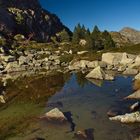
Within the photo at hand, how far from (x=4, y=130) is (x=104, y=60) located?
58.5 meters

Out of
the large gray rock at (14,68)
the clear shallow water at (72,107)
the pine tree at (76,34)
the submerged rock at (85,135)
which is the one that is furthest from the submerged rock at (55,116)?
the pine tree at (76,34)

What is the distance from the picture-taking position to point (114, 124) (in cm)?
2725

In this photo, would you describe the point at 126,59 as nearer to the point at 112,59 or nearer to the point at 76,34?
the point at 112,59

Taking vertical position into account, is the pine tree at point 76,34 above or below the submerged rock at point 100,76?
above

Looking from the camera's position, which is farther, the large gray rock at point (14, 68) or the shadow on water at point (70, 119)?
the large gray rock at point (14, 68)

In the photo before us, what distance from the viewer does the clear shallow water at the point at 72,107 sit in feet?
84.6

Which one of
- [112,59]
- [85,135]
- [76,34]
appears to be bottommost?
[85,135]

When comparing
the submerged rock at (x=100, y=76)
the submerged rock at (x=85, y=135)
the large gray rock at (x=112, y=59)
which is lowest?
the submerged rock at (x=85, y=135)

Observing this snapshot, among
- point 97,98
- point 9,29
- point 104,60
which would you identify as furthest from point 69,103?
point 9,29

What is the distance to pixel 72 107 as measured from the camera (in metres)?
35.5

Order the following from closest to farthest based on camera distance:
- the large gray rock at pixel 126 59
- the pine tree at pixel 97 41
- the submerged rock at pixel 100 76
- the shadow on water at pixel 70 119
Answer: the shadow on water at pixel 70 119 → the submerged rock at pixel 100 76 → the large gray rock at pixel 126 59 → the pine tree at pixel 97 41

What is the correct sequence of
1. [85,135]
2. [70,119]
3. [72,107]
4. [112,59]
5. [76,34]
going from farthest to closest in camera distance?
[76,34] → [112,59] → [72,107] → [70,119] → [85,135]

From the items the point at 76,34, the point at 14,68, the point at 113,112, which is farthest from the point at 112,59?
the point at 76,34

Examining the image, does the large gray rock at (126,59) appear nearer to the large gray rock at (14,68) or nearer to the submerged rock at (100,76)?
the submerged rock at (100,76)
